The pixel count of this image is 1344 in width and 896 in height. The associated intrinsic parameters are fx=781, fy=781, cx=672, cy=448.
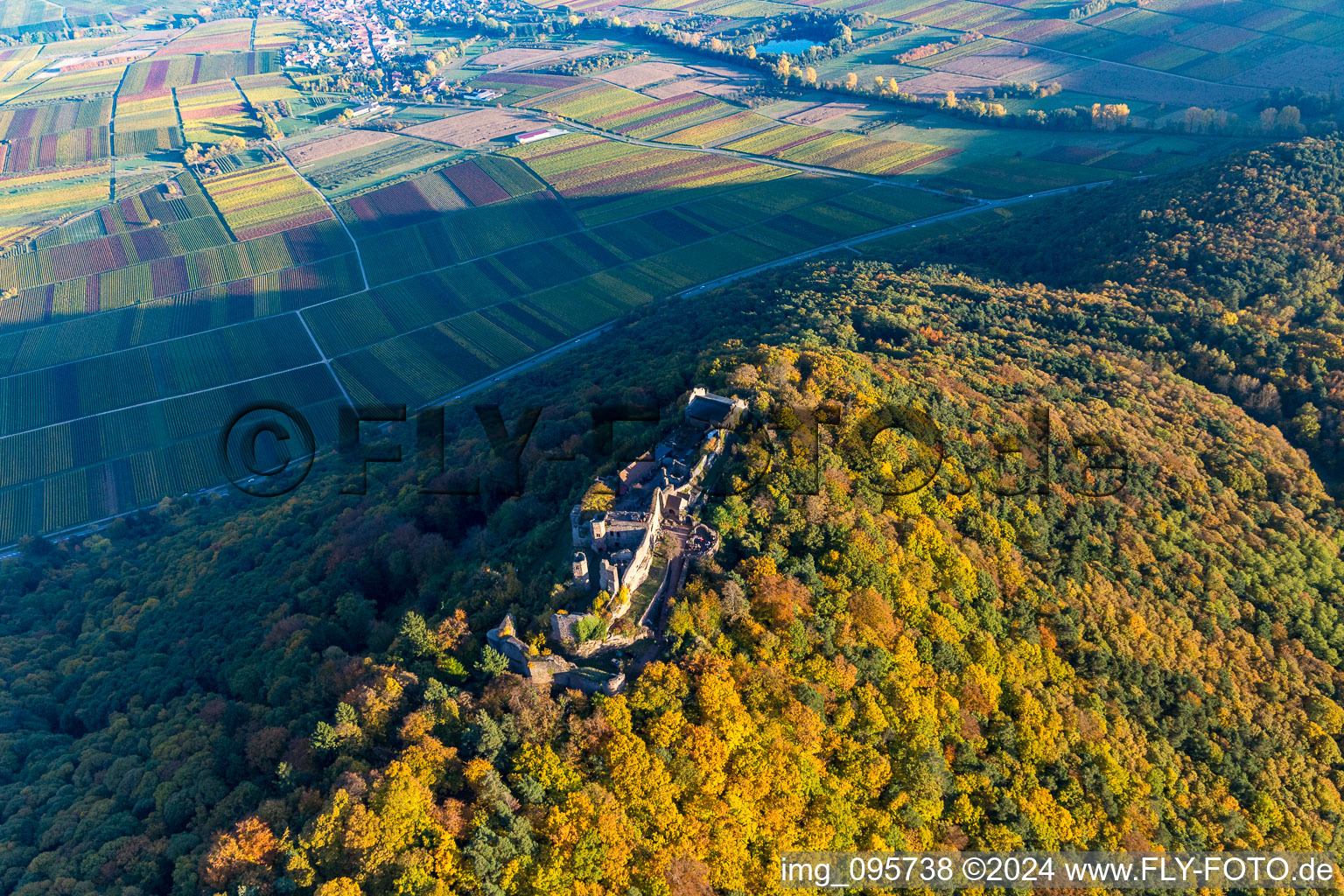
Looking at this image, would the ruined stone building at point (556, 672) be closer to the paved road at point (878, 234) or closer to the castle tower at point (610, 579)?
the castle tower at point (610, 579)

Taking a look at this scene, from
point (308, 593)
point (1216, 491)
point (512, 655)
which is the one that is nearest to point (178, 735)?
point (308, 593)

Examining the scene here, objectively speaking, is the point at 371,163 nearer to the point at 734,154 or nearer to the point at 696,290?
the point at 734,154

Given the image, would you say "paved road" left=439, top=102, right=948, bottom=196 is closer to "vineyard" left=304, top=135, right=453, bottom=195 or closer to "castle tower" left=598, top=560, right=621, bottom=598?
"vineyard" left=304, top=135, right=453, bottom=195

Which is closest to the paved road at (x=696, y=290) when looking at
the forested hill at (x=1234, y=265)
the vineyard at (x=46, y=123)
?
the forested hill at (x=1234, y=265)

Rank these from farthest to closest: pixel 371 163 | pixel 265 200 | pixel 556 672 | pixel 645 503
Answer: pixel 371 163 < pixel 265 200 < pixel 645 503 < pixel 556 672

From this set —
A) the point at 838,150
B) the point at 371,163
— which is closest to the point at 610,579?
the point at 838,150

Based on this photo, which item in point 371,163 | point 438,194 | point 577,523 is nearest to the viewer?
point 577,523
